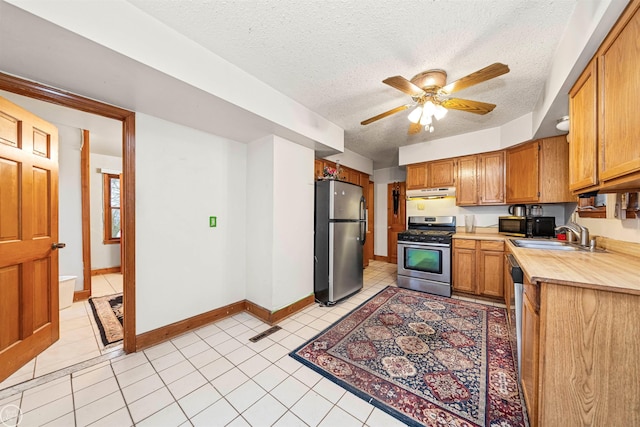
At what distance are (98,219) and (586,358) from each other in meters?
6.73

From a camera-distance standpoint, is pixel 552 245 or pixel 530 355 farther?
pixel 552 245

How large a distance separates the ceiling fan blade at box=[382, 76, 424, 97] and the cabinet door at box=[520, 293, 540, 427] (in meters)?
1.72

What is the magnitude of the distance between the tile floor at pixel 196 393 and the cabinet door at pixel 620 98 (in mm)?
1892

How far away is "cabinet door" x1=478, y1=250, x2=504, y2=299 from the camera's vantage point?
3.07m

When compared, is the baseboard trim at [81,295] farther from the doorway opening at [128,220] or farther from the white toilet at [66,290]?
the doorway opening at [128,220]

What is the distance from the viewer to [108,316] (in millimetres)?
2672

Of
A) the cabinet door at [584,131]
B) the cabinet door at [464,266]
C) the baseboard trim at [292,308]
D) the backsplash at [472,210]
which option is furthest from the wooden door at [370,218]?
the cabinet door at [584,131]

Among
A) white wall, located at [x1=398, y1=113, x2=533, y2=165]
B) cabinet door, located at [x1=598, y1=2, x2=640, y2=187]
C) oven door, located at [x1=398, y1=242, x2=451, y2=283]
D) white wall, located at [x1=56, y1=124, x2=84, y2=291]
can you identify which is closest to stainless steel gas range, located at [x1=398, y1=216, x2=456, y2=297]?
oven door, located at [x1=398, y1=242, x2=451, y2=283]

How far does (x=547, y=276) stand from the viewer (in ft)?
3.68

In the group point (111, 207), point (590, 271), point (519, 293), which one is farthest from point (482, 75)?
point (111, 207)

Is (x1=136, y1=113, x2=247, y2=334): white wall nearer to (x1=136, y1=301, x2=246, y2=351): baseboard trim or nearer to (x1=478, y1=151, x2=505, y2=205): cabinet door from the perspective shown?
(x1=136, y1=301, x2=246, y2=351): baseboard trim

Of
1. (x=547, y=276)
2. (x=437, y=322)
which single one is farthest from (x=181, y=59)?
(x=437, y=322)

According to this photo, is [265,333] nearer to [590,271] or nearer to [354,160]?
[590,271]

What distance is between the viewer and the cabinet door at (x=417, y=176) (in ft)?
13.4
